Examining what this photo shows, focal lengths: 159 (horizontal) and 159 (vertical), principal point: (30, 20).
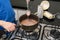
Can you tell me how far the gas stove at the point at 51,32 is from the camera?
1.07 m

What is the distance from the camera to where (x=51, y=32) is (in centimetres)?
111

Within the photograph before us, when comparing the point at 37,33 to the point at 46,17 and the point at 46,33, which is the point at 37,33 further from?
the point at 46,17

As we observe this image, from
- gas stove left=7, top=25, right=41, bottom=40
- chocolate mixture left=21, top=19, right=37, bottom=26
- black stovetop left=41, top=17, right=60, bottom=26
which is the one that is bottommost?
gas stove left=7, top=25, right=41, bottom=40

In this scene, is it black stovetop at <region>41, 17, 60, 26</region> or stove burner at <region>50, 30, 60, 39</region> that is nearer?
stove burner at <region>50, 30, 60, 39</region>

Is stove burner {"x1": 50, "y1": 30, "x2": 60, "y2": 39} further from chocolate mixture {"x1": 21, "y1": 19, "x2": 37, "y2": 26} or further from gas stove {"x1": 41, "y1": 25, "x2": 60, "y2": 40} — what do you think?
chocolate mixture {"x1": 21, "y1": 19, "x2": 37, "y2": 26}

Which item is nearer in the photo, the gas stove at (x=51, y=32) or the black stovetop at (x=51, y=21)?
the gas stove at (x=51, y=32)

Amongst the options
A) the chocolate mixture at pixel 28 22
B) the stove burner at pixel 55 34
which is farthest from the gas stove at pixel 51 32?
the chocolate mixture at pixel 28 22

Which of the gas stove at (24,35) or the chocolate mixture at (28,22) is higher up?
the chocolate mixture at (28,22)

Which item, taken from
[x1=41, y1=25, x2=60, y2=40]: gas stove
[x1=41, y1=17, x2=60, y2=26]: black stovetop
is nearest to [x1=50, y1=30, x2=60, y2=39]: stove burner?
[x1=41, y1=25, x2=60, y2=40]: gas stove

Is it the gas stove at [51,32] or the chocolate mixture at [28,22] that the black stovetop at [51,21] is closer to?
the gas stove at [51,32]

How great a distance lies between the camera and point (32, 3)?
1.52m

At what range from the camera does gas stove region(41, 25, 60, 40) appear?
107 cm

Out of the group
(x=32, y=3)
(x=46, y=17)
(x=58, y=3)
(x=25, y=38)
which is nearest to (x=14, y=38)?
(x=25, y=38)

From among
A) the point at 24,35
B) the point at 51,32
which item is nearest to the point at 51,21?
the point at 51,32
